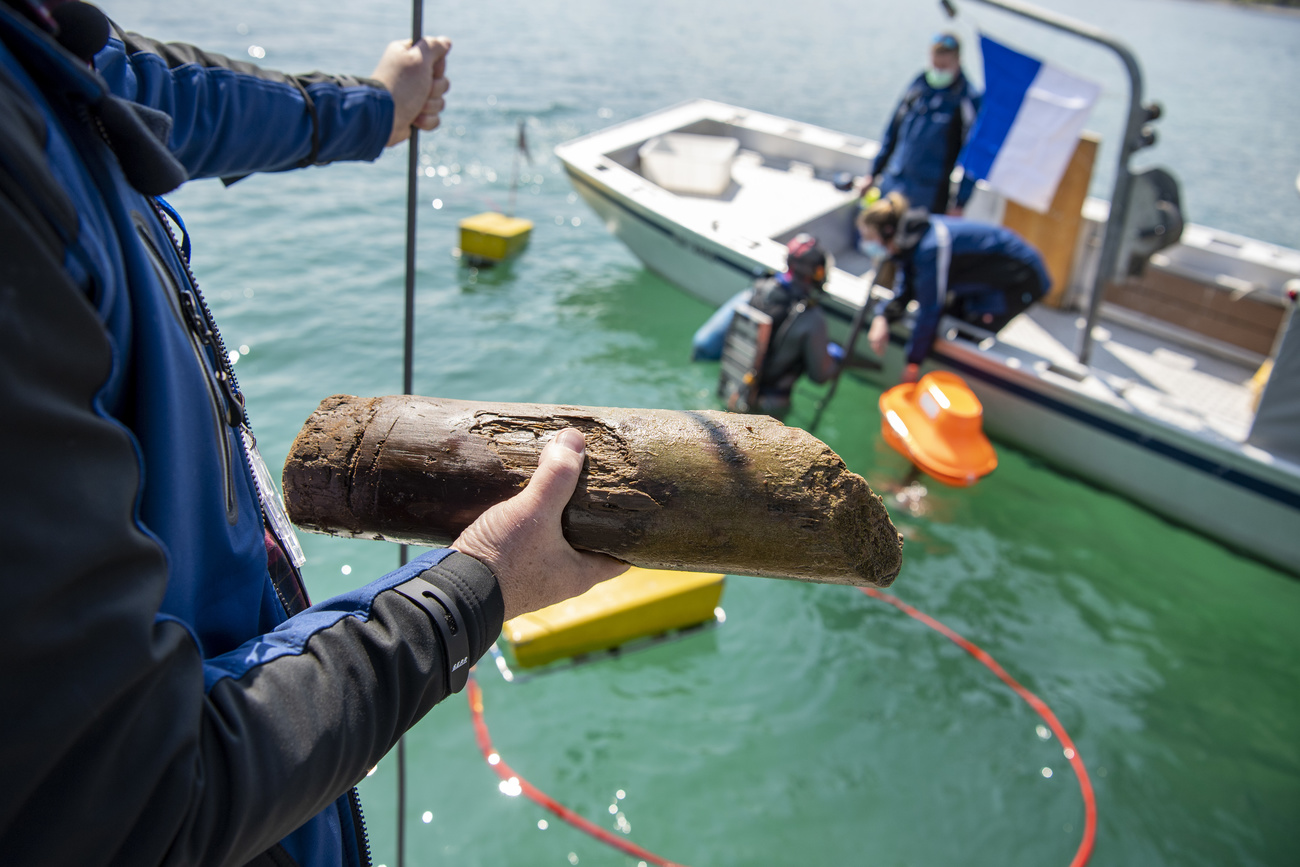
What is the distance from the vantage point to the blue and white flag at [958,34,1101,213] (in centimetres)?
607

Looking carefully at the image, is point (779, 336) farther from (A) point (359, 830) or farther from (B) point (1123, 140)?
(A) point (359, 830)

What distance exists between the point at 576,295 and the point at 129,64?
682cm

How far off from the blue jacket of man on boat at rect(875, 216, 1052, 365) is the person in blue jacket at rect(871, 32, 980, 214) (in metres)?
1.41

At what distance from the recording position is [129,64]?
1521mm

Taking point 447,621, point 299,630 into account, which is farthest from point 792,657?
point 299,630

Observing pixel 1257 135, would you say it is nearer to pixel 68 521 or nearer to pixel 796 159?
pixel 796 159

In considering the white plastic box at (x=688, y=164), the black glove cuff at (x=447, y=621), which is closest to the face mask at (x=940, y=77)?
the white plastic box at (x=688, y=164)

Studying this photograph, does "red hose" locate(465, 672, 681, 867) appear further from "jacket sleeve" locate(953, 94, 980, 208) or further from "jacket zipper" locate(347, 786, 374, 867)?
"jacket sleeve" locate(953, 94, 980, 208)

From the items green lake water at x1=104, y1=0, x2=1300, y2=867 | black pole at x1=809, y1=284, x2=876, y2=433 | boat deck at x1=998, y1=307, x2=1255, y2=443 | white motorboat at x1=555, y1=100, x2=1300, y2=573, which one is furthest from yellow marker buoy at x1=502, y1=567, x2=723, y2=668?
boat deck at x1=998, y1=307, x2=1255, y2=443

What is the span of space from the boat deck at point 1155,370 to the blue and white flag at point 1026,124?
46.2 inches

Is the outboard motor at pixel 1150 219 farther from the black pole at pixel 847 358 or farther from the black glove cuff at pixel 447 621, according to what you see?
the black glove cuff at pixel 447 621

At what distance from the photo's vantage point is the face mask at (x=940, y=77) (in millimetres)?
6844

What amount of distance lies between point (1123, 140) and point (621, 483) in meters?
5.69

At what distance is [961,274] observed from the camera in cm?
603
